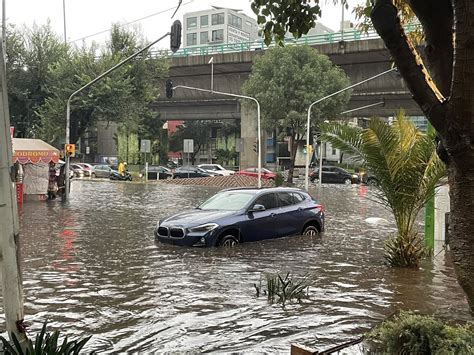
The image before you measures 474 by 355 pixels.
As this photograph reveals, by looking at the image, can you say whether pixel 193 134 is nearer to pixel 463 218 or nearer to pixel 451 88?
pixel 463 218

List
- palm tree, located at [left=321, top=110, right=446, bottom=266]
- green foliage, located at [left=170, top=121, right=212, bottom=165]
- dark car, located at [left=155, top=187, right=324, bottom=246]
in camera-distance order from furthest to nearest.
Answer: green foliage, located at [left=170, top=121, right=212, bottom=165], dark car, located at [left=155, top=187, right=324, bottom=246], palm tree, located at [left=321, top=110, right=446, bottom=266]

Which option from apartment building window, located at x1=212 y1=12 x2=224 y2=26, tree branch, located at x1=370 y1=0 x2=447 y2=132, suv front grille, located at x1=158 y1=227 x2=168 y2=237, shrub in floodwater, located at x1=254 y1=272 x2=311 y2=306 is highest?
apartment building window, located at x1=212 y1=12 x2=224 y2=26

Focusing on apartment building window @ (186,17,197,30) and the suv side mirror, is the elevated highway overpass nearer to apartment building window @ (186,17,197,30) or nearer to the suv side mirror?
the suv side mirror

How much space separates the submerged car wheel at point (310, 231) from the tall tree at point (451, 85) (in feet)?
32.2

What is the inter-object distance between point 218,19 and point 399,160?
113 metres

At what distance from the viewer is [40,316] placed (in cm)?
669

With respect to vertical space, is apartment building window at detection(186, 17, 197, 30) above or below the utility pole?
above

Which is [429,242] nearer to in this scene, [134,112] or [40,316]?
[40,316]

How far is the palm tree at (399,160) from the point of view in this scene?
929 centimetres

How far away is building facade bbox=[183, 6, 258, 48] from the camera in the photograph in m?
117

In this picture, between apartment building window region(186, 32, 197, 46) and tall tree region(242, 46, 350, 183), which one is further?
apartment building window region(186, 32, 197, 46)

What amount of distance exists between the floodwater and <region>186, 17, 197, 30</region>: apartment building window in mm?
112020

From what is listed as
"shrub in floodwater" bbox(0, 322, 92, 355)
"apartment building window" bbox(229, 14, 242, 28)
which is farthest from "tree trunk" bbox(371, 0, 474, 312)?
"apartment building window" bbox(229, 14, 242, 28)

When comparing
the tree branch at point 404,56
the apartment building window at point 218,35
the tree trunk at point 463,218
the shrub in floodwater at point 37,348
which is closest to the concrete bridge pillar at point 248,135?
the tree branch at point 404,56
